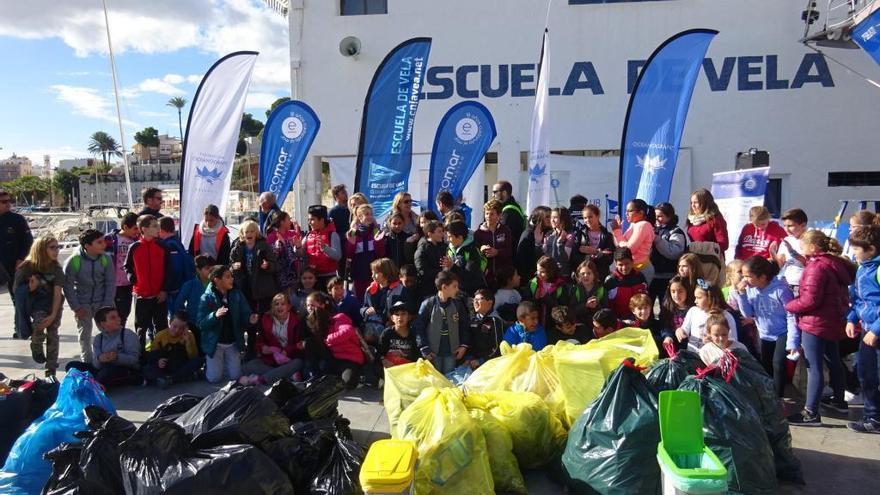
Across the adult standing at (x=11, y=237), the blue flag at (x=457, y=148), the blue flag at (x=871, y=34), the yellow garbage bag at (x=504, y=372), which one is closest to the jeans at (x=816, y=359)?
the yellow garbage bag at (x=504, y=372)

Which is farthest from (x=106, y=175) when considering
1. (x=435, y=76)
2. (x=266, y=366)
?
(x=266, y=366)

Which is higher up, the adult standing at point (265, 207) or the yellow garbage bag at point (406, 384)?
the adult standing at point (265, 207)

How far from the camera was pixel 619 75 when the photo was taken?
12.0 meters

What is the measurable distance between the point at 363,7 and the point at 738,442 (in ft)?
37.7

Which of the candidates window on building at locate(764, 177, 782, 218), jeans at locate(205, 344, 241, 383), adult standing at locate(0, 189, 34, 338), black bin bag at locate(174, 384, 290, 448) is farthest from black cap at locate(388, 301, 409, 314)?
window on building at locate(764, 177, 782, 218)

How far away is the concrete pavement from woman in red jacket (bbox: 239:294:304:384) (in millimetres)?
467

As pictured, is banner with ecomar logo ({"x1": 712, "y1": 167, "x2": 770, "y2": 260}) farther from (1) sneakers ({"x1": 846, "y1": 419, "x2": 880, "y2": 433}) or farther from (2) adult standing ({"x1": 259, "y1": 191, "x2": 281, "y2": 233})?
(2) adult standing ({"x1": 259, "y1": 191, "x2": 281, "y2": 233})

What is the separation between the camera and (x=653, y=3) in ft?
39.1

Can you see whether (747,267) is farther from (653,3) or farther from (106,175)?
(106,175)

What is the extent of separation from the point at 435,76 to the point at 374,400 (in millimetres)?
8541

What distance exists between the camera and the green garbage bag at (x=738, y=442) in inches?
127

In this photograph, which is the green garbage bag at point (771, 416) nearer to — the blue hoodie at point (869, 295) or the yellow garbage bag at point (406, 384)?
the blue hoodie at point (869, 295)

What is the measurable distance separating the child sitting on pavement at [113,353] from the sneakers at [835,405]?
19.3 feet

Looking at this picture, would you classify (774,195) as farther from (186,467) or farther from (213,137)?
(186,467)
